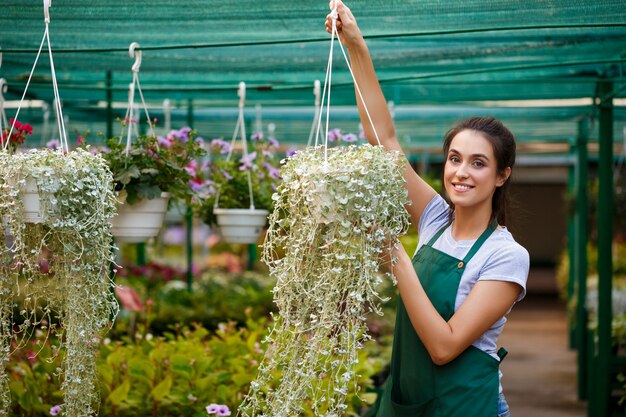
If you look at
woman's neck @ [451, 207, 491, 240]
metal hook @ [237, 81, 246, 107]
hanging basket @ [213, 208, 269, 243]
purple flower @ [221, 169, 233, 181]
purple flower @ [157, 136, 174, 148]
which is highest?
metal hook @ [237, 81, 246, 107]

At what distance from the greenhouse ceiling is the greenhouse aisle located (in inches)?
96.9

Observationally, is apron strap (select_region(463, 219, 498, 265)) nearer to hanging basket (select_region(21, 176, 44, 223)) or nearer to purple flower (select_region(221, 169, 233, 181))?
hanging basket (select_region(21, 176, 44, 223))

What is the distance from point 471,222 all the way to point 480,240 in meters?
0.06

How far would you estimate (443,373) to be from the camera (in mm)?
2125

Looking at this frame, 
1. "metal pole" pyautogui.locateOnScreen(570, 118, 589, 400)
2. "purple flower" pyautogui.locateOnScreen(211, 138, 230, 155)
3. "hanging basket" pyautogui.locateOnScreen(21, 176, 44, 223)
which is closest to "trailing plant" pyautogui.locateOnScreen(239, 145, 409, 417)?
"hanging basket" pyautogui.locateOnScreen(21, 176, 44, 223)

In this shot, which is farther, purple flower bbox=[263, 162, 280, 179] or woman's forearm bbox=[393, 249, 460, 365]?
purple flower bbox=[263, 162, 280, 179]

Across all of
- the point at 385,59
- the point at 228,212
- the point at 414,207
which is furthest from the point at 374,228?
the point at 385,59

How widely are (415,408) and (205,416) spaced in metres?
1.31

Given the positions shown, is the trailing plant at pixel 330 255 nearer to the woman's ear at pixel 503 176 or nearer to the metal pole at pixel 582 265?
the woman's ear at pixel 503 176

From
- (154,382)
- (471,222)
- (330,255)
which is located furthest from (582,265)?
(330,255)

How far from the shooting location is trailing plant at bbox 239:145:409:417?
6.40 feet

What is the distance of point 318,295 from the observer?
6.61 feet

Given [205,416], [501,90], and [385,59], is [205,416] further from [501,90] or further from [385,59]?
[501,90]

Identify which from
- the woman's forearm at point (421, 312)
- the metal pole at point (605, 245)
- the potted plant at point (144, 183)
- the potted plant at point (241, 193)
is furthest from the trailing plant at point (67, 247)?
the metal pole at point (605, 245)
